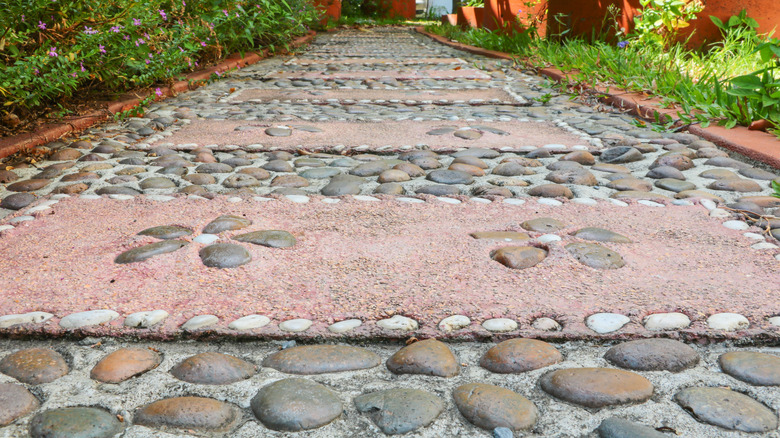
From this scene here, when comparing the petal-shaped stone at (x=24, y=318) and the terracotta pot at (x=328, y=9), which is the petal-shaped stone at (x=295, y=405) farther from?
the terracotta pot at (x=328, y=9)

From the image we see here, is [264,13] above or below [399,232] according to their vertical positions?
above

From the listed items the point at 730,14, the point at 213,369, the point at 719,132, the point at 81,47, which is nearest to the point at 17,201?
the point at 81,47

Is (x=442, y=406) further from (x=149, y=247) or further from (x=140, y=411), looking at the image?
(x=149, y=247)

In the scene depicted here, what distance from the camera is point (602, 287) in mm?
1431

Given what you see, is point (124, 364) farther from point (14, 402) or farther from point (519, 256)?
point (519, 256)

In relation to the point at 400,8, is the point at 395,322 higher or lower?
lower

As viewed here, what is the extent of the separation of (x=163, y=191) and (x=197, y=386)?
1232 millimetres

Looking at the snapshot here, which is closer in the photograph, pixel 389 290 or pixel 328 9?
pixel 389 290

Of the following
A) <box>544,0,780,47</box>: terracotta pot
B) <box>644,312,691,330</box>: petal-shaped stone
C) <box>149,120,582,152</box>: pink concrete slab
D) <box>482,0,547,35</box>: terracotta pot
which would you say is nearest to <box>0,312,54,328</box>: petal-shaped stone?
<box>644,312,691,330</box>: petal-shaped stone

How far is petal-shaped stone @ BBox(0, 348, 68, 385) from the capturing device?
3.56 feet

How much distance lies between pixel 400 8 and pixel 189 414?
1937 centimetres

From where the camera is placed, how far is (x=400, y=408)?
39.7 inches

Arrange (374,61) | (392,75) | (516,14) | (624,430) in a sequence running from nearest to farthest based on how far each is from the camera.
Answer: (624,430) < (392,75) < (374,61) < (516,14)

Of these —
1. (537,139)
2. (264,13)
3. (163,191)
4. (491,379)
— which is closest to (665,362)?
(491,379)
